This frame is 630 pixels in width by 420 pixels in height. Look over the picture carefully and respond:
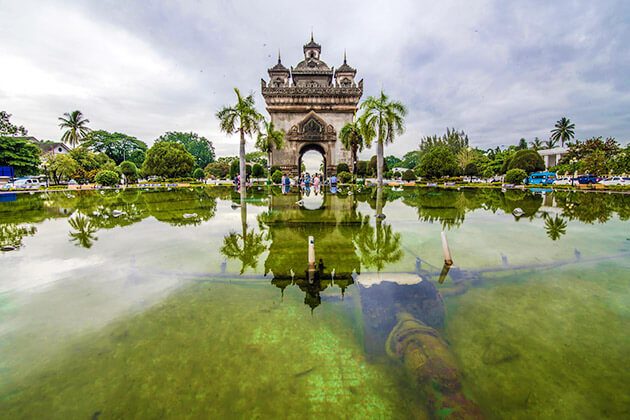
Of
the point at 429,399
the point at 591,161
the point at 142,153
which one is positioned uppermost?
the point at 142,153

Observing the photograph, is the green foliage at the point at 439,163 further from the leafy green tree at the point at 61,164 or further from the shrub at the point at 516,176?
the leafy green tree at the point at 61,164

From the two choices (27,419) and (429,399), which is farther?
(429,399)

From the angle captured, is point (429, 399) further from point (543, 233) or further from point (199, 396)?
point (543, 233)

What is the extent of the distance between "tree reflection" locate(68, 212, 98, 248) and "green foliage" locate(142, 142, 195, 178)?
37631mm

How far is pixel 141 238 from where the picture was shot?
10.9 metres

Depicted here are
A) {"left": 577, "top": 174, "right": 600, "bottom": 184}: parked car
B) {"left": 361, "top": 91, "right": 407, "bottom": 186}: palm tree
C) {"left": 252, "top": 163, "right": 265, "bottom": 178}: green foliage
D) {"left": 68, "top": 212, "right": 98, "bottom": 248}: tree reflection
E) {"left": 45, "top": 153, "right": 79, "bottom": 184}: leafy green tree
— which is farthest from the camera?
{"left": 252, "top": 163, "right": 265, "bottom": 178}: green foliage

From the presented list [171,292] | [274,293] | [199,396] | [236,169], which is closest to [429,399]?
[199,396]

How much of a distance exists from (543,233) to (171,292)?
13.7 metres

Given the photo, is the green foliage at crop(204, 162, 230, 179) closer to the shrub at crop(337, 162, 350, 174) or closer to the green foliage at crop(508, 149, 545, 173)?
the shrub at crop(337, 162, 350, 174)

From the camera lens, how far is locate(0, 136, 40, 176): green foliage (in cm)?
3797

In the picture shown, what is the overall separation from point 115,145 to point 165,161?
34.3 metres

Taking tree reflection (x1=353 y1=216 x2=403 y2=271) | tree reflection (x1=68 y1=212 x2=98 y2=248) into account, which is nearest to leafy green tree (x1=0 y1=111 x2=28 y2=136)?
tree reflection (x1=68 y1=212 x2=98 y2=248)

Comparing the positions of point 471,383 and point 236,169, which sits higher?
point 236,169

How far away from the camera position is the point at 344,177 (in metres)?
44.3
